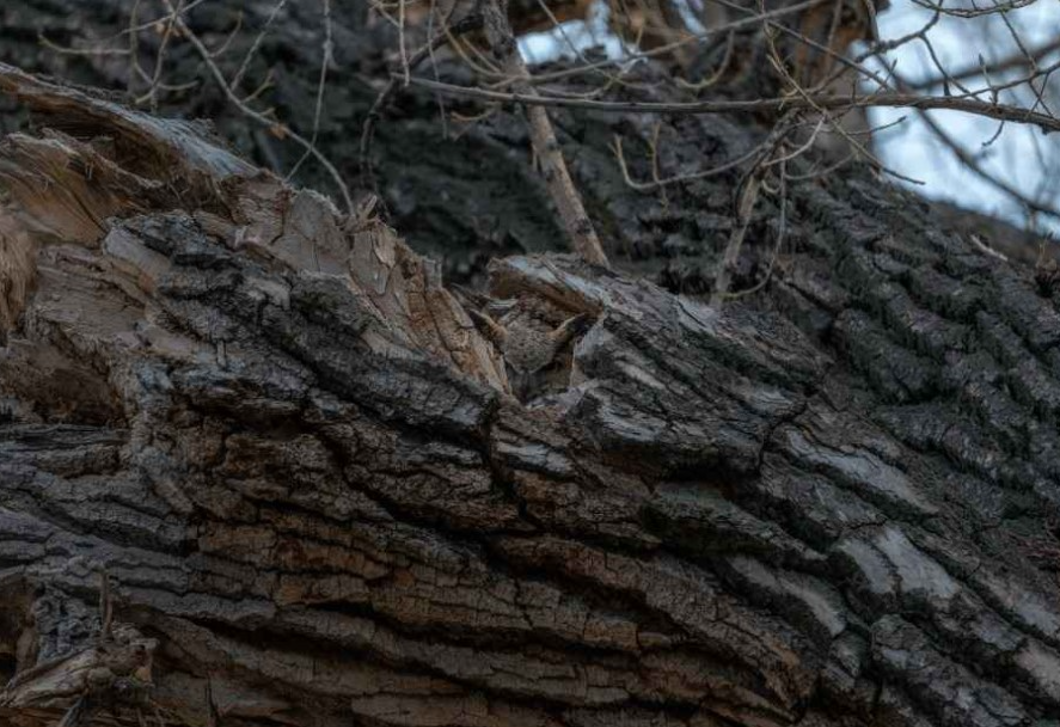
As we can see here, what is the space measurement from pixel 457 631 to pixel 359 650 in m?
0.15

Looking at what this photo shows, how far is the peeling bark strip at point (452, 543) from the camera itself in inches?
83.8

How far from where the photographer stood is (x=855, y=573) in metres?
2.20

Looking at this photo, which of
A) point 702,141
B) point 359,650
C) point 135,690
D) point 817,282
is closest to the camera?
point 135,690

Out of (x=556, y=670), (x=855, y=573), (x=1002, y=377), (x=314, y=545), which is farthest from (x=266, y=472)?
(x=1002, y=377)

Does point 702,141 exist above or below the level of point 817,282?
above

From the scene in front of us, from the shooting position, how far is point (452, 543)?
2.17m

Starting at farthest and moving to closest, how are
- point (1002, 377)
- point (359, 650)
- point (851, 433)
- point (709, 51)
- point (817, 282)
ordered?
point (709, 51) → point (817, 282) → point (1002, 377) → point (851, 433) → point (359, 650)

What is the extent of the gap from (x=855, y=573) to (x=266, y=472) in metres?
0.92

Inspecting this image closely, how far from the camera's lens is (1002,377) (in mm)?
2762

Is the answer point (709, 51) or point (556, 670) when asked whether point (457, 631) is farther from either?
point (709, 51)

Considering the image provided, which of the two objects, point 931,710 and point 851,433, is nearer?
point 931,710

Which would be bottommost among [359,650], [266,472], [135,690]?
[135,690]

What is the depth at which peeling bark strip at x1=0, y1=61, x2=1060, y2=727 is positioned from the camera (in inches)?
83.8

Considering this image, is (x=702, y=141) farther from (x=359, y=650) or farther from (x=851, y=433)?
(x=359, y=650)
